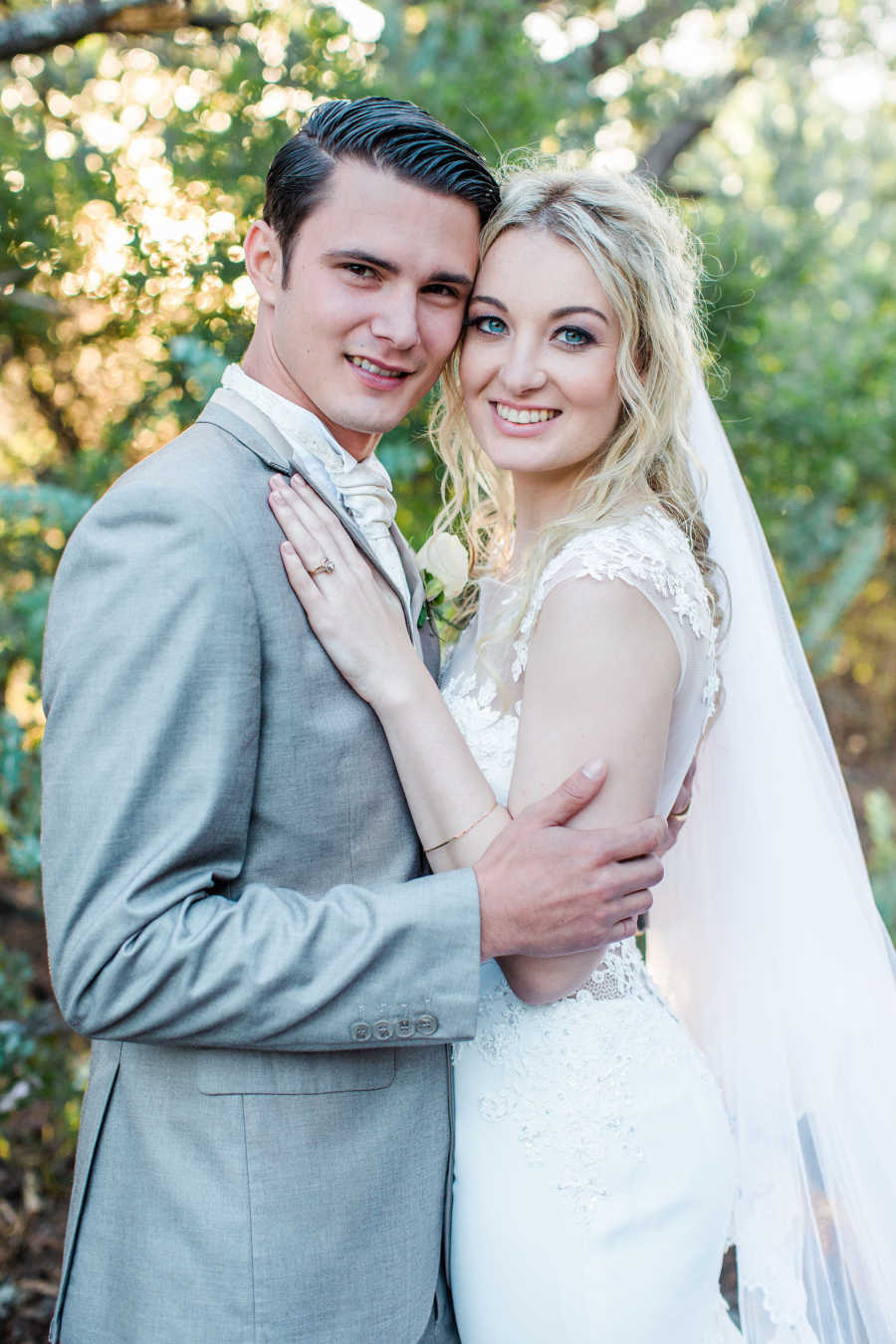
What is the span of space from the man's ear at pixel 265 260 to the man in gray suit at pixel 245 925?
279 mm

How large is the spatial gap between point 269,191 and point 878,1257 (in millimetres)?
2247

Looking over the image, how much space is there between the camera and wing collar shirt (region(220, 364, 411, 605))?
1.95 meters

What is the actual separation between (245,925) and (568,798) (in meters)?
0.50

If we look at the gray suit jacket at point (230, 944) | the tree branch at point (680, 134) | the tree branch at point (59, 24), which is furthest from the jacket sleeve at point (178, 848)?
the tree branch at point (680, 134)

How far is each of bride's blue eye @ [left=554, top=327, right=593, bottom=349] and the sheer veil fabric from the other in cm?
33

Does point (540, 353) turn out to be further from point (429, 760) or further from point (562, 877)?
point (562, 877)

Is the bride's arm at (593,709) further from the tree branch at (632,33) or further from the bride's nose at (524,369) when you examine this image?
the tree branch at (632,33)

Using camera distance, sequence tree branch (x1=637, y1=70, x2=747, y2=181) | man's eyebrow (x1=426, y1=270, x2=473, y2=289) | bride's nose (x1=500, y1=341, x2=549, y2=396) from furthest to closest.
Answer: tree branch (x1=637, y1=70, x2=747, y2=181)
bride's nose (x1=500, y1=341, x2=549, y2=396)
man's eyebrow (x1=426, y1=270, x2=473, y2=289)

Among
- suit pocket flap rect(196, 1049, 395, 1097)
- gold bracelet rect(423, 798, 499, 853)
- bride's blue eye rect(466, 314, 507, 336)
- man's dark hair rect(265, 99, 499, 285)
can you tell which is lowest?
suit pocket flap rect(196, 1049, 395, 1097)

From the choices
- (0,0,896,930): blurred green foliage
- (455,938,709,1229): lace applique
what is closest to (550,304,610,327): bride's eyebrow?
(0,0,896,930): blurred green foliage

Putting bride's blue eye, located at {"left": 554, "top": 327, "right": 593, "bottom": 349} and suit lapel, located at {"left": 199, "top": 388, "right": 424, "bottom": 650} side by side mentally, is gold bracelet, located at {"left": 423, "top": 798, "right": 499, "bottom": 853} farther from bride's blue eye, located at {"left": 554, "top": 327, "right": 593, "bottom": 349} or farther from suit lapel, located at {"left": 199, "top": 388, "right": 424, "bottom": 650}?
bride's blue eye, located at {"left": 554, "top": 327, "right": 593, "bottom": 349}

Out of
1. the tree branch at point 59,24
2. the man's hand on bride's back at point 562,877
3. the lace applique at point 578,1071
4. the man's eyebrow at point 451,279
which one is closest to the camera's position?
the man's hand on bride's back at point 562,877

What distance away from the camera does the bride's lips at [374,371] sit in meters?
1.99

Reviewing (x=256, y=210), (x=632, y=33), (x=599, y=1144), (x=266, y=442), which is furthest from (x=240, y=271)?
(x=632, y=33)
